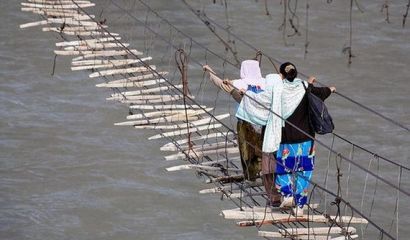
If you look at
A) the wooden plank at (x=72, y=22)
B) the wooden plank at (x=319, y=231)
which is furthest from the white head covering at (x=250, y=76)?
the wooden plank at (x=72, y=22)

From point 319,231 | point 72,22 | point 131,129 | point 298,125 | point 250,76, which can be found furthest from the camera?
point 72,22

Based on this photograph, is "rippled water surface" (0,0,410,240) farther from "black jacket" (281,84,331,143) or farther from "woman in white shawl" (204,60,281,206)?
"black jacket" (281,84,331,143)

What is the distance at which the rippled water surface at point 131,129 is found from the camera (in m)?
8.51

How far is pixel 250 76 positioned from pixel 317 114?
1.67ft

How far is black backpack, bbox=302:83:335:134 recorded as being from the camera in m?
6.59

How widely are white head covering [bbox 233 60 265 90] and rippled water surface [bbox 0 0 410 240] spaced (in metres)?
1.61

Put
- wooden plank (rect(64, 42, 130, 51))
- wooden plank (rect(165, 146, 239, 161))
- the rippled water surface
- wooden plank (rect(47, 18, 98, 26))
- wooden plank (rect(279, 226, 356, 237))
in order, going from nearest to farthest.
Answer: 1. wooden plank (rect(279, 226, 356, 237))
2. wooden plank (rect(165, 146, 239, 161))
3. the rippled water surface
4. wooden plank (rect(64, 42, 130, 51))
5. wooden plank (rect(47, 18, 98, 26))

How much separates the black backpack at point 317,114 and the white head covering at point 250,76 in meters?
0.36

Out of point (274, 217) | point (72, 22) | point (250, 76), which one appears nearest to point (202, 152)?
point (250, 76)

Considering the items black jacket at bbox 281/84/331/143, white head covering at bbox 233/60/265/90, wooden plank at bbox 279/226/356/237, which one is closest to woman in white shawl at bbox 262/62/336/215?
black jacket at bbox 281/84/331/143

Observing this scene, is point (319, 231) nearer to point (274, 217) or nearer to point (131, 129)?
point (274, 217)

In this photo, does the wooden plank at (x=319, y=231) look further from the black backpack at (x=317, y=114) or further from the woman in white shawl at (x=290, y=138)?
the black backpack at (x=317, y=114)

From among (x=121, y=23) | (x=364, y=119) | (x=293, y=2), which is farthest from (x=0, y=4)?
(x=364, y=119)

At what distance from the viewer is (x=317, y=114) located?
21.6 feet
